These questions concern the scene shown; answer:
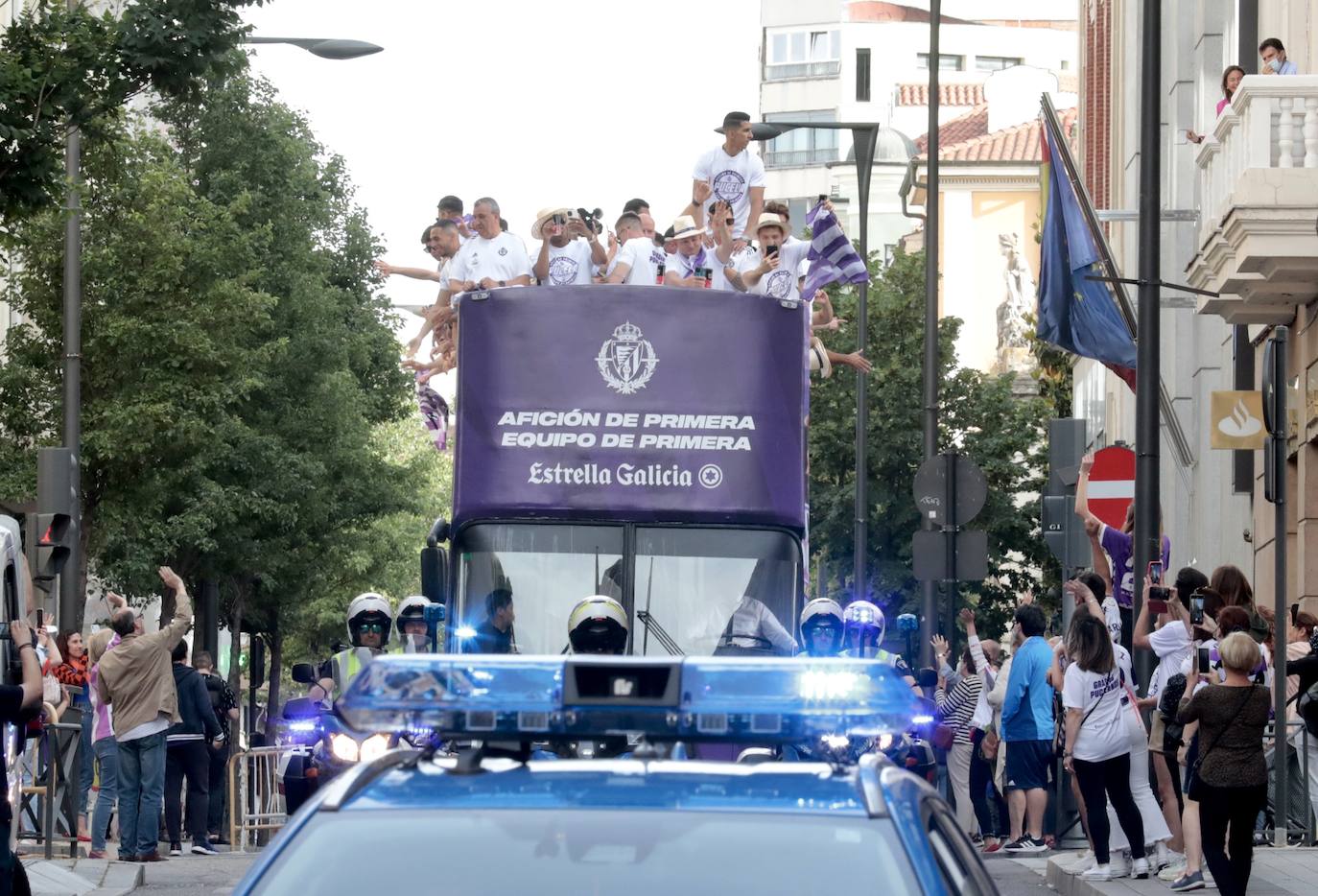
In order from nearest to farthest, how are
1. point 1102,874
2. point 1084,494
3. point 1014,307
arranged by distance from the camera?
point 1102,874, point 1084,494, point 1014,307

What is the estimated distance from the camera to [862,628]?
14023 mm

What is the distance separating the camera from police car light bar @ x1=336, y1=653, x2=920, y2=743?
17.2 ft

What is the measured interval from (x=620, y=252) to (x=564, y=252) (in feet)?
1.27

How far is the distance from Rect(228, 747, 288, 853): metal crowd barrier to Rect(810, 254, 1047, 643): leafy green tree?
22.1m

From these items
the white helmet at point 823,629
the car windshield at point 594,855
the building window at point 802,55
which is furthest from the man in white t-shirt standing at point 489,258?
the building window at point 802,55

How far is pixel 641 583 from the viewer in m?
14.0

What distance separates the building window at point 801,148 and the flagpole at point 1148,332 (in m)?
71.0

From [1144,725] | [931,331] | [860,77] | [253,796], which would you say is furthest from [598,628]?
[860,77]

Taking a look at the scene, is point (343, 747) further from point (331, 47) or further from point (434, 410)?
point (331, 47)

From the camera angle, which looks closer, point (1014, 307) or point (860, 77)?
point (1014, 307)

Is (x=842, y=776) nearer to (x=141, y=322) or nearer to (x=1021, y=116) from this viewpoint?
(x=141, y=322)

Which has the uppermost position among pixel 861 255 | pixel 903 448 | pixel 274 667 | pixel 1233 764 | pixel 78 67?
pixel 861 255

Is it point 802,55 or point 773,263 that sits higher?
point 802,55

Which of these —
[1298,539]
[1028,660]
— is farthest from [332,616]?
[1028,660]
